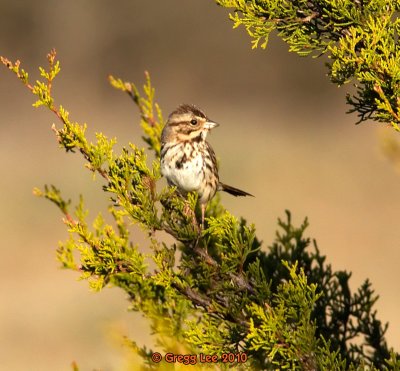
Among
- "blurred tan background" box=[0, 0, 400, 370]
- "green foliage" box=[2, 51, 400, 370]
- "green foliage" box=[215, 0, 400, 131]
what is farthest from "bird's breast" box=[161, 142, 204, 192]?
"blurred tan background" box=[0, 0, 400, 370]

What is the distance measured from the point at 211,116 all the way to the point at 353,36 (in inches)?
527

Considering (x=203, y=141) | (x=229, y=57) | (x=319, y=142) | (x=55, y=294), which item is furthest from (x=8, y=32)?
(x=203, y=141)

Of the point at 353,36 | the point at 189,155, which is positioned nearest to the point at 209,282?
the point at 353,36

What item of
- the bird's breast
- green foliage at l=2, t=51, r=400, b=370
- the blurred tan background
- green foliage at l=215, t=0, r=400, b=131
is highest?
the blurred tan background

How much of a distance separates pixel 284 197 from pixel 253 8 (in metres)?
10.9

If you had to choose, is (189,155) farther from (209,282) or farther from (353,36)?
(353,36)

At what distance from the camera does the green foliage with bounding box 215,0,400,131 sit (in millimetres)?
3295

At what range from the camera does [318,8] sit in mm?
3598

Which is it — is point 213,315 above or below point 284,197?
below

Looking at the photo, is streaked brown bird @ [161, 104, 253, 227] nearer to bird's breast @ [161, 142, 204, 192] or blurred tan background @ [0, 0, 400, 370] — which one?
bird's breast @ [161, 142, 204, 192]

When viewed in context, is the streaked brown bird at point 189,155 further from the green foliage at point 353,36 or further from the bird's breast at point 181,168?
the green foliage at point 353,36

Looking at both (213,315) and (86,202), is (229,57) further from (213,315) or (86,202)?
(213,315)

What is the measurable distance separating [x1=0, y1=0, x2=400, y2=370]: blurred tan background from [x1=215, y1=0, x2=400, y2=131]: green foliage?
27.9ft

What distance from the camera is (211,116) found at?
54.7 ft
